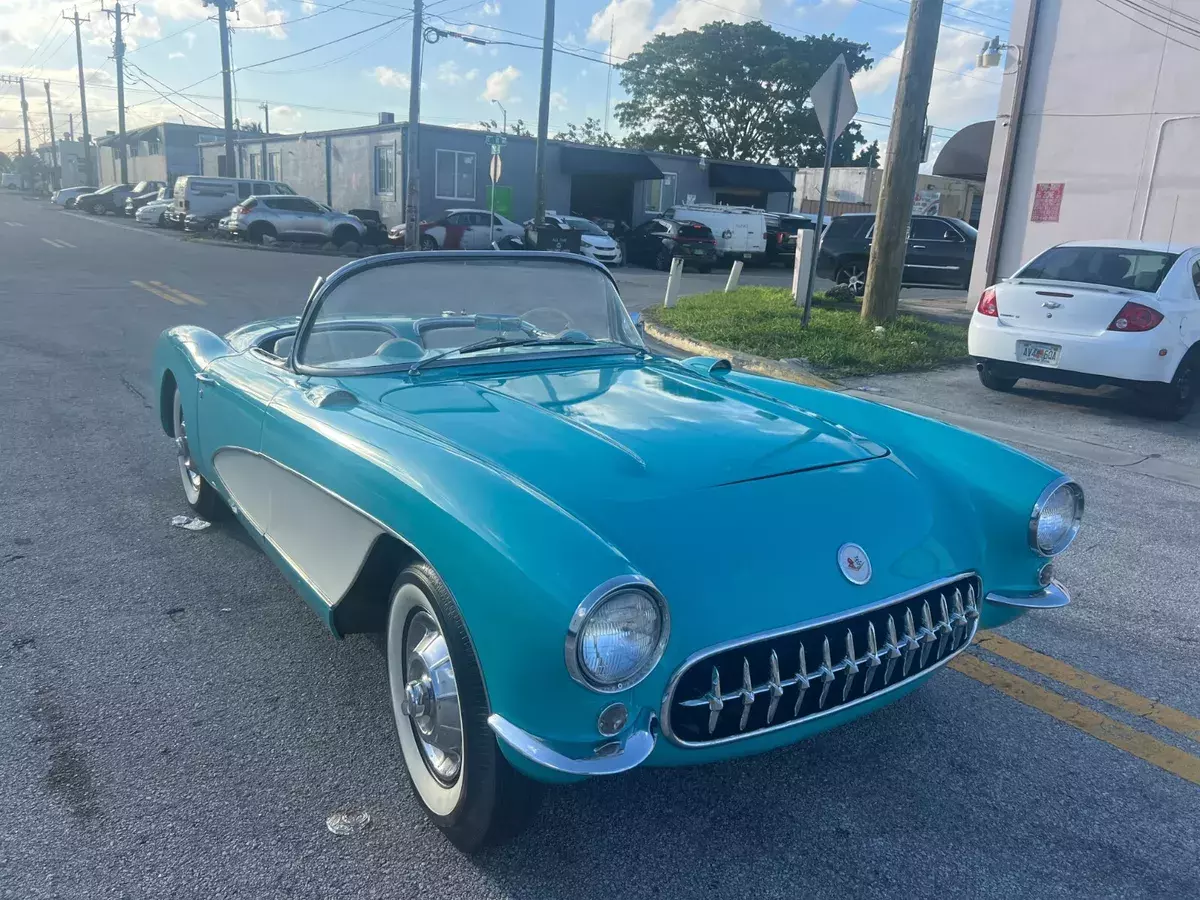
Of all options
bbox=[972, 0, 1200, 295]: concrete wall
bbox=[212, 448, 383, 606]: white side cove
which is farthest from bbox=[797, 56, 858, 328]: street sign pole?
bbox=[212, 448, 383, 606]: white side cove

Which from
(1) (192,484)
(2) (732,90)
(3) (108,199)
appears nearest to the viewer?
(1) (192,484)

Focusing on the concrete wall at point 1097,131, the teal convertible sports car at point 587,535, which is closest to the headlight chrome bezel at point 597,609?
the teal convertible sports car at point 587,535

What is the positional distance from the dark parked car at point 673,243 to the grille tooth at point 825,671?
2389cm

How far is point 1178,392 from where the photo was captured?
7.98m

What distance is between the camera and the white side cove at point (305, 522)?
2.73m

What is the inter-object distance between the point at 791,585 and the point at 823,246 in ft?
52.7

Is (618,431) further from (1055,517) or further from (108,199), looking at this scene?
(108,199)

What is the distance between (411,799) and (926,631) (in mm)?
1457

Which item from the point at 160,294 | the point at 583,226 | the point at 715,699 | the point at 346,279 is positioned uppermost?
the point at 346,279

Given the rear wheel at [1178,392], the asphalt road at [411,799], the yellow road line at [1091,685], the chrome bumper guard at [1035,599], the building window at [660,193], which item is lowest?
the asphalt road at [411,799]

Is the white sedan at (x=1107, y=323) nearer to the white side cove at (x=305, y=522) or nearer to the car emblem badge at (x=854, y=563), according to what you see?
the car emblem badge at (x=854, y=563)

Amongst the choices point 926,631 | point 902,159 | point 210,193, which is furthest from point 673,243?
point 926,631

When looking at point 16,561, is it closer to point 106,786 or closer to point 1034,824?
point 106,786

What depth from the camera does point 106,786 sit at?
8.64 ft
